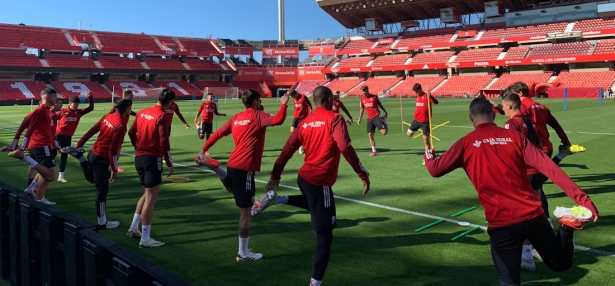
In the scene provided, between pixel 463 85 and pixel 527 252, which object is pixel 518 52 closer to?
pixel 463 85

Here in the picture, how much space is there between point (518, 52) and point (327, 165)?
64387 mm

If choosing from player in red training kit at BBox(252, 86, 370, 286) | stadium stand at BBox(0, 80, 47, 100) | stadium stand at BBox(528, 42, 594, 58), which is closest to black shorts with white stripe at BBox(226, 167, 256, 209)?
player in red training kit at BBox(252, 86, 370, 286)

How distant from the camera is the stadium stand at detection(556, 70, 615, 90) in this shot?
51.6 metres

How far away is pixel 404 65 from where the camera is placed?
240 ft

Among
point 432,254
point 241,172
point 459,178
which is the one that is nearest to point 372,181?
point 459,178

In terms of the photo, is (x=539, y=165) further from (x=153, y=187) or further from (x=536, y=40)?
(x=536, y=40)

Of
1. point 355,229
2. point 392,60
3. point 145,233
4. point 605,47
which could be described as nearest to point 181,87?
point 392,60

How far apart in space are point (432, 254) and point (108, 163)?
5.14m

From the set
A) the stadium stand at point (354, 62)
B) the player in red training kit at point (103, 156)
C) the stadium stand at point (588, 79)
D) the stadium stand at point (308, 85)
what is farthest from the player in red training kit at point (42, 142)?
the stadium stand at point (308, 85)

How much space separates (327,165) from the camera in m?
4.98

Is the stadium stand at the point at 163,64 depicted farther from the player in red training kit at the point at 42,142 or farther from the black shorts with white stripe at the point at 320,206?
the black shorts with white stripe at the point at 320,206

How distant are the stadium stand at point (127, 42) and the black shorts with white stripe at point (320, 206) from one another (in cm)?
8017

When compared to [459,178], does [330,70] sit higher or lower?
→ higher

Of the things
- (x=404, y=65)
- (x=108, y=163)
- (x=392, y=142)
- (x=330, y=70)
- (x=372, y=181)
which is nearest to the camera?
(x=108, y=163)
